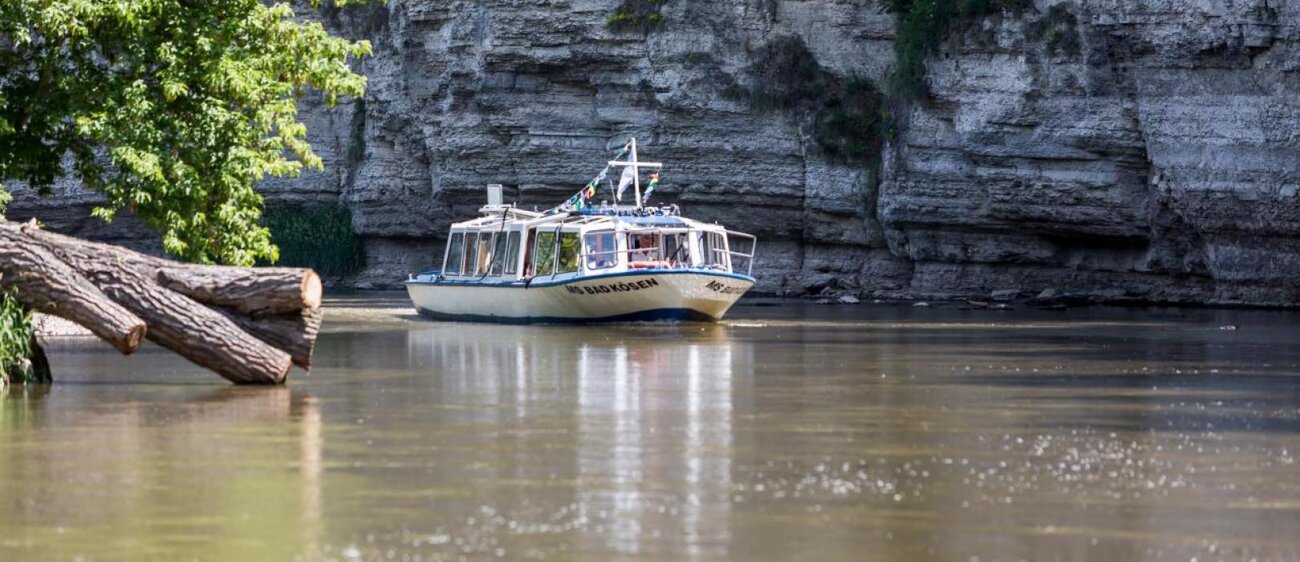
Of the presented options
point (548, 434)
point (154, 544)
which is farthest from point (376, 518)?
point (548, 434)

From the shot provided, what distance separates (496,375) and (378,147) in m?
36.2

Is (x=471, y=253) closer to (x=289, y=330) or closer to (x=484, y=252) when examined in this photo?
(x=484, y=252)

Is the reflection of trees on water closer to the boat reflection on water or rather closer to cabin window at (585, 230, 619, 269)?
the boat reflection on water

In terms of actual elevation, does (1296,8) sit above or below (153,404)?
above

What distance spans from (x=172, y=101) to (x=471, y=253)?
1625 cm

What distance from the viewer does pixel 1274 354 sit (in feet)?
79.3

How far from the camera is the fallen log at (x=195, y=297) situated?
17828 mm

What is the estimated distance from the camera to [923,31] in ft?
145

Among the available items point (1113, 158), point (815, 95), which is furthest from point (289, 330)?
point (815, 95)

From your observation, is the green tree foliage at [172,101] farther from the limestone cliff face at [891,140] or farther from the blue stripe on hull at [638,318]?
the limestone cliff face at [891,140]

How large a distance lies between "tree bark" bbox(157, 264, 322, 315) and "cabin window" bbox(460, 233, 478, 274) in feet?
69.6

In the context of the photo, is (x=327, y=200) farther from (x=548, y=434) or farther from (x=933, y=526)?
(x=933, y=526)

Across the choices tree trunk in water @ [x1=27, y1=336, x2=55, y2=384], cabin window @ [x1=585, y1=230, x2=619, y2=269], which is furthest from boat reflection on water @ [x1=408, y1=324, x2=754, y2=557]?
tree trunk in water @ [x1=27, y1=336, x2=55, y2=384]

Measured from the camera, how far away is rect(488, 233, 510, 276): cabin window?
38281 mm
